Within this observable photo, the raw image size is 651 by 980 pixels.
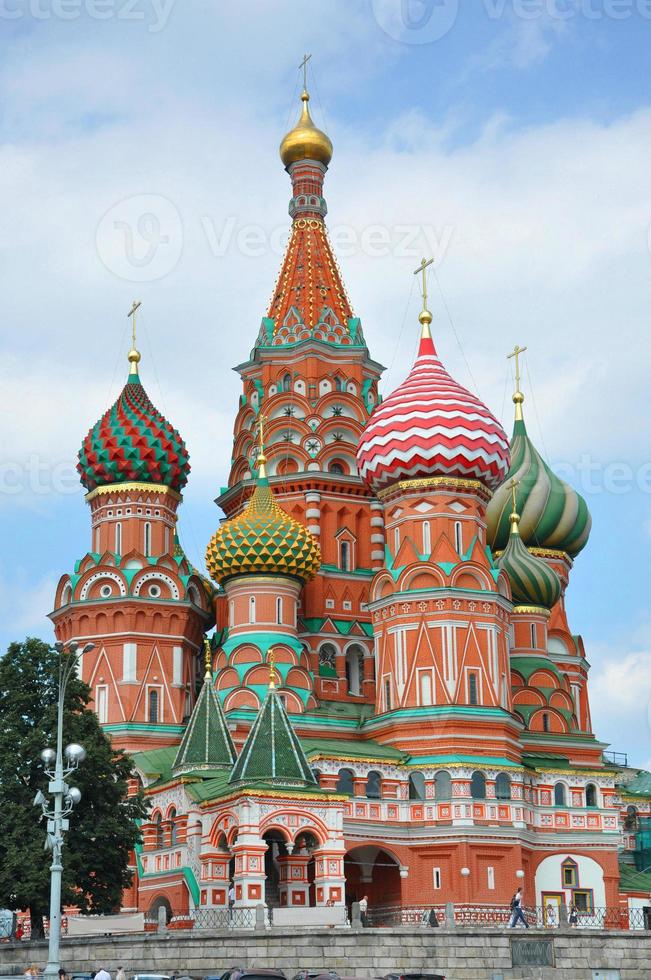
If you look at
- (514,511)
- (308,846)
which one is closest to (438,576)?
(514,511)

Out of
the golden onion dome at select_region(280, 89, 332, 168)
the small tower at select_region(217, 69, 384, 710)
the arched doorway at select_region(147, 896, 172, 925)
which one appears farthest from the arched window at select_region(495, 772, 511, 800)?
the golden onion dome at select_region(280, 89, 332, 168)

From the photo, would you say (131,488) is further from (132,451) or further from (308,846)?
(308,846)

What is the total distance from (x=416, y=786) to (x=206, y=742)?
18.5 ft

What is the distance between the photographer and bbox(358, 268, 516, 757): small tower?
4306 cm

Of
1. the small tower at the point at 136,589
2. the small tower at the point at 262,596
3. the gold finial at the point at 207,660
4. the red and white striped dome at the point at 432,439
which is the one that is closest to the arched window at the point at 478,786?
the small tower at the point at 262,596

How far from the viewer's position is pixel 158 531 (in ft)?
159

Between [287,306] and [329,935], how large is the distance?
26907 millimetres

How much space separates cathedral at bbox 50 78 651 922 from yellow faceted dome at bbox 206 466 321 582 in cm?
7

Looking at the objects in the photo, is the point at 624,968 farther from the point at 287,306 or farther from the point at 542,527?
the point at 287,306

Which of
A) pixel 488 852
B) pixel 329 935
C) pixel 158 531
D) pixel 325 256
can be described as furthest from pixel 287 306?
pixel 329 935

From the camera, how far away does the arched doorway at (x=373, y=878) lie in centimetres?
4175

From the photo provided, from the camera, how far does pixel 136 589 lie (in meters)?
47.2

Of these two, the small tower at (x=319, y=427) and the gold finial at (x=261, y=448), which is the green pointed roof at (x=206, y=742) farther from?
the gold finial at (x=261, y=448)

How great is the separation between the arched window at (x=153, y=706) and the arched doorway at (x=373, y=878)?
7.68 metres
